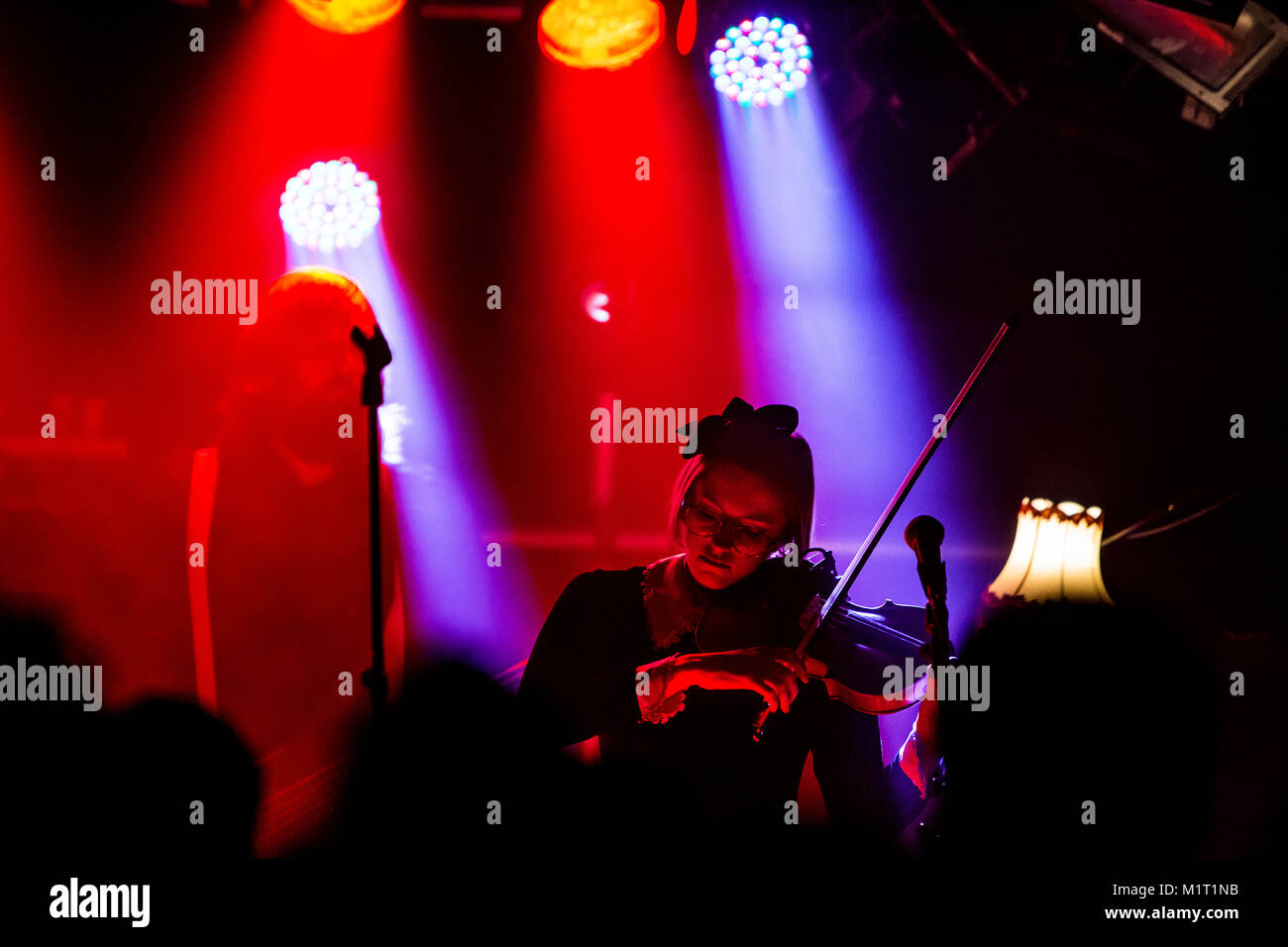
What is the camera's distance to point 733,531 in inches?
113

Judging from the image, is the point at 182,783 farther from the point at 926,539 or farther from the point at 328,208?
the point at 328,208

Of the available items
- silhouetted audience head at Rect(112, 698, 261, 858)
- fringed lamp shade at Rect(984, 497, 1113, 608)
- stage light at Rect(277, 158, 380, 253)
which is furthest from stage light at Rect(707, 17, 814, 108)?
silhouetted audience head at Rect(112, 698, 261, 858)

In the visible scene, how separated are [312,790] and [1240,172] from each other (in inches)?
182

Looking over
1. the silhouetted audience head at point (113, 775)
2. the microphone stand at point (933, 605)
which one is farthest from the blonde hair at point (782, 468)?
the silhouetted audience head at point (113, 775)

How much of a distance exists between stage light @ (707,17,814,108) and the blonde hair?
1868 millimetres

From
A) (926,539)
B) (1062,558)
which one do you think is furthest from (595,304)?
(926,539)

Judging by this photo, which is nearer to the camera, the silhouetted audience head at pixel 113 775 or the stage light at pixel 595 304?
the silhouetted audience head at pixel 113 775

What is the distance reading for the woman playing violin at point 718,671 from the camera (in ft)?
9.09

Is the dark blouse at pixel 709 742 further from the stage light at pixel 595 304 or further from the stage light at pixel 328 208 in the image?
the stage light at pixel 328 208

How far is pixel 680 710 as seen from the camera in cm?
284

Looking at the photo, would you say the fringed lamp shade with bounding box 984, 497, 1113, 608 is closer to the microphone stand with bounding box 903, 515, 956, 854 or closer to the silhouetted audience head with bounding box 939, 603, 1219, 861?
the silhouetted audience head with bounding box 939, 603, 1219, 861

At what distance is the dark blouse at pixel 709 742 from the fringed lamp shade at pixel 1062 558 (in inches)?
31.0
